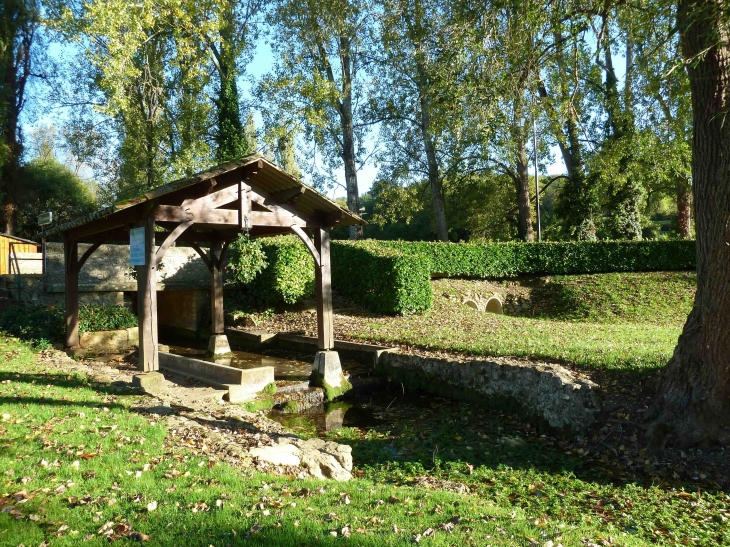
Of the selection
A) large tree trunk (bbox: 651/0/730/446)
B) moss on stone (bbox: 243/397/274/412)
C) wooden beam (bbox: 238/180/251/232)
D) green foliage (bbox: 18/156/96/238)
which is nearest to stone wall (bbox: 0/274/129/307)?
wooden beam (bbox: 238/180/251/232)

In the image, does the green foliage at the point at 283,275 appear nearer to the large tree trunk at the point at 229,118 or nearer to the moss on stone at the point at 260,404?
the large tree trunk at the point at 229,118

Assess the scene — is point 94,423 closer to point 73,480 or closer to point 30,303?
point 73,480

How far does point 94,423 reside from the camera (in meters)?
5.93

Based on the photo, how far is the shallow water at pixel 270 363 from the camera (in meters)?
10.8

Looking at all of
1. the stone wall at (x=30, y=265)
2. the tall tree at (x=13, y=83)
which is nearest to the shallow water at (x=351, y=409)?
the stone wall at (x=30, y=265)

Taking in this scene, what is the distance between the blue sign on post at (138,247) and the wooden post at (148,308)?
6 centimetres

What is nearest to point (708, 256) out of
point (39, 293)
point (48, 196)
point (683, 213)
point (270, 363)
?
point (270, 363)

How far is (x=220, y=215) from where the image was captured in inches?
343

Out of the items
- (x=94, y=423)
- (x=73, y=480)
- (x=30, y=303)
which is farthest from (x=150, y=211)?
(x=30, y=303)

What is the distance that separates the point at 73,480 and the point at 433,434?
15.5 ft

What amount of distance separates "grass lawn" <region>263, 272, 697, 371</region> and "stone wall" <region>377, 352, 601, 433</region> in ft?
2.63

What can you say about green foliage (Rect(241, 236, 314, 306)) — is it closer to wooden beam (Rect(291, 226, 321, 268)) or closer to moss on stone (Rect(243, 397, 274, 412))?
wooden beam (Rect(291, 226, 321, 268))

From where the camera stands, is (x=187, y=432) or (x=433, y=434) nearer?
(x=187, y=432)

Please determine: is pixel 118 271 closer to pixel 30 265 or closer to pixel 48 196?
pixel 30 265
